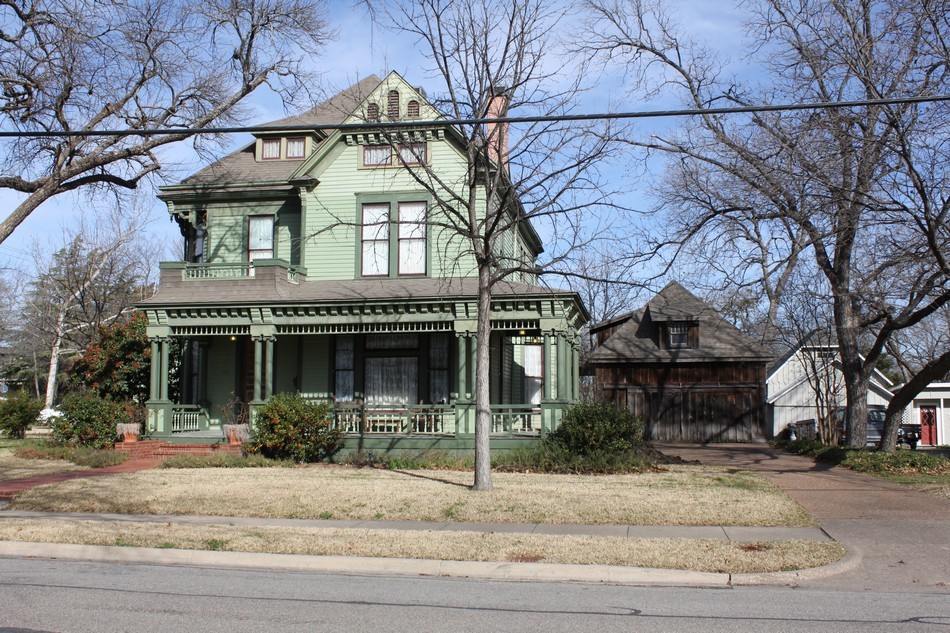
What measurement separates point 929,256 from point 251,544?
599 inches

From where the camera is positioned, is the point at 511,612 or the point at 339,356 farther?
the point at 339,356

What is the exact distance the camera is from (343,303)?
20.7 m

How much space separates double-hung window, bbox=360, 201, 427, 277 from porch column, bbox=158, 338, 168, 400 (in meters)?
5.57

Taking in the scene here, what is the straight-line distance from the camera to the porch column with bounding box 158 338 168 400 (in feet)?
71.3

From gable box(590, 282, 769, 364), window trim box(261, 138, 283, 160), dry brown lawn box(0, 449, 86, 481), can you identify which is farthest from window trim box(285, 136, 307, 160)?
gable box(590, 282, 769, 364)

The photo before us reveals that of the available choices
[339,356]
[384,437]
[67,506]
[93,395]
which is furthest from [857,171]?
[93,395]

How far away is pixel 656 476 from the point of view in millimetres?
17250

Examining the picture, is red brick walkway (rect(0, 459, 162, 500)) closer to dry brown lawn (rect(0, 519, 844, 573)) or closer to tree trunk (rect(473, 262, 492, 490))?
dry brown lawn (rect(0, 519, 844, 573))

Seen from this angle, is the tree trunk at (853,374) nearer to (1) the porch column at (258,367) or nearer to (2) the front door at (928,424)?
(1) the porch column at (258,367)

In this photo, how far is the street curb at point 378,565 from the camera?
29.2 ft

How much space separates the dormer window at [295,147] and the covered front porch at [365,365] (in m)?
5.62

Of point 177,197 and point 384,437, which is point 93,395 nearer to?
point 177,197

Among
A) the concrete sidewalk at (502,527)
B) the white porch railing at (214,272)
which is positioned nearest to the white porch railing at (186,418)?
the white porch railing at (214,272)

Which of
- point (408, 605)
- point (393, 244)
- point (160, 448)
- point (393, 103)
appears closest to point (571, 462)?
point (393, 244)
